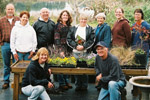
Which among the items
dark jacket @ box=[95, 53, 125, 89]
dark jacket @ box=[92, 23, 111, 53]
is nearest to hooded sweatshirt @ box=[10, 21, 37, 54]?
dark jacket @ box=[92, 23, 111, 53]

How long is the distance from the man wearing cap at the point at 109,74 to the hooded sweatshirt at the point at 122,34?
121cm

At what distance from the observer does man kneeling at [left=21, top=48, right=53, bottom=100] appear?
16.0 feet

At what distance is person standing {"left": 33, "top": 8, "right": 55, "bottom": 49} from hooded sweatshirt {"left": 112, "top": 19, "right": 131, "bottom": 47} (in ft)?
4.30


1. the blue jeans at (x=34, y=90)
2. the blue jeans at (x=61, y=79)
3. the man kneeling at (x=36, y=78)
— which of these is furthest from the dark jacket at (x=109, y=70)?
the blue jeans at (x=61, y=79)

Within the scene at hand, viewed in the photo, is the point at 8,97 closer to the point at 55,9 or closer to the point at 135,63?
the point at 135,63

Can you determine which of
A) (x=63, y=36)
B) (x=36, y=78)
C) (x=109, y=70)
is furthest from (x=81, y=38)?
(x=36, y=78)

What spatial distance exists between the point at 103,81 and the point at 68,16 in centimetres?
180

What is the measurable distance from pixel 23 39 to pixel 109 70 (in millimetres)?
1916

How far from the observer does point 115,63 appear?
190 inches

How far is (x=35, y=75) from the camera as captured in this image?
A: 4.91 m

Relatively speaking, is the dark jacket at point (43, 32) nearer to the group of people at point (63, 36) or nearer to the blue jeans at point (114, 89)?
the group of people at point (63, 36)

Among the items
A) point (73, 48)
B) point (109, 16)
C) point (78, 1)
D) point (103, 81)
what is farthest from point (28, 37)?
point (78, 1)

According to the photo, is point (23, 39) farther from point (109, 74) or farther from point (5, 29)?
point (109, 74)

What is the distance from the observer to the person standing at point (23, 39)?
588 cm
